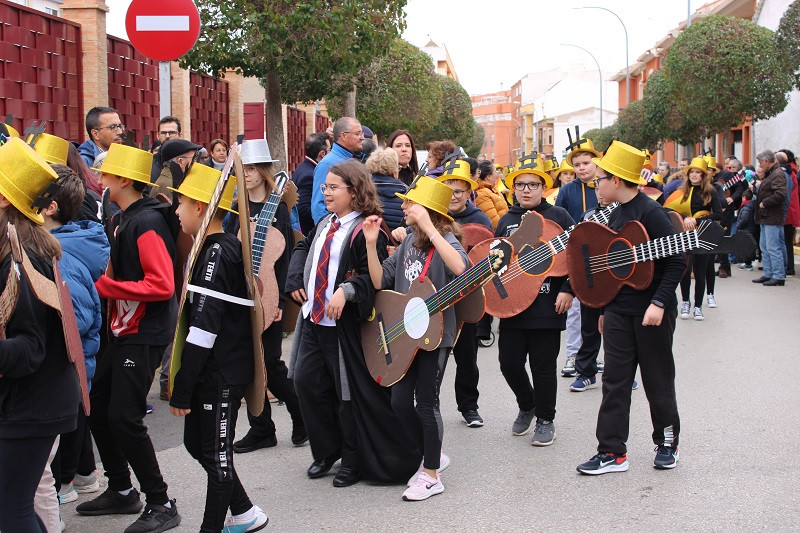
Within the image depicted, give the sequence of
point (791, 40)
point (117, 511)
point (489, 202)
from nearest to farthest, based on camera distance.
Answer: point (117, 511), point (489, 202), point (791, 40)

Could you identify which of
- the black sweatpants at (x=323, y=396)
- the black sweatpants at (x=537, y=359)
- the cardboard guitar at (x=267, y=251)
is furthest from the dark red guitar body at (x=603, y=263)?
the cardboard guitar at (x=267, y=251)

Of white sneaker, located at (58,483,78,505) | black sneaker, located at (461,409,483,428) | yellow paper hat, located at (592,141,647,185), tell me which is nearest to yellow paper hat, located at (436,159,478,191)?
yellow paper hat, located at (592,141,647,185)

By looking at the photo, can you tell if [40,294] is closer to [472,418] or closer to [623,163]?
[623,163]

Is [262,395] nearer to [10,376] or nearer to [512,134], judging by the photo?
[10,376]

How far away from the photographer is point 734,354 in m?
9.91

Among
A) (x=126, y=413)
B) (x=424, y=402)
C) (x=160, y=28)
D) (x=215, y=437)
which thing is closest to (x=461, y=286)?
(x=424, y=402)

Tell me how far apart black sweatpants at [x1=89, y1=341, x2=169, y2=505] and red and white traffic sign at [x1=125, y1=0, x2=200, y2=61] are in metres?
3.54

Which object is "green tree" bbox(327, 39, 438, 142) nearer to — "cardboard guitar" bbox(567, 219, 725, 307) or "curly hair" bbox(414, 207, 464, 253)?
"cardboard guitar" bbox(567, 219, 725, 307)

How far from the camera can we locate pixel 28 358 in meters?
3.56

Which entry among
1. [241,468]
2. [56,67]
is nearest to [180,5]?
[241,468]

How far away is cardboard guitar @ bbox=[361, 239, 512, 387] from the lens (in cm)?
536

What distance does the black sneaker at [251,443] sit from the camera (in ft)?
21.3

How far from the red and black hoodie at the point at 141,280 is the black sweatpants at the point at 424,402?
1.36 m

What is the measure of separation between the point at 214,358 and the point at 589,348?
469cm
